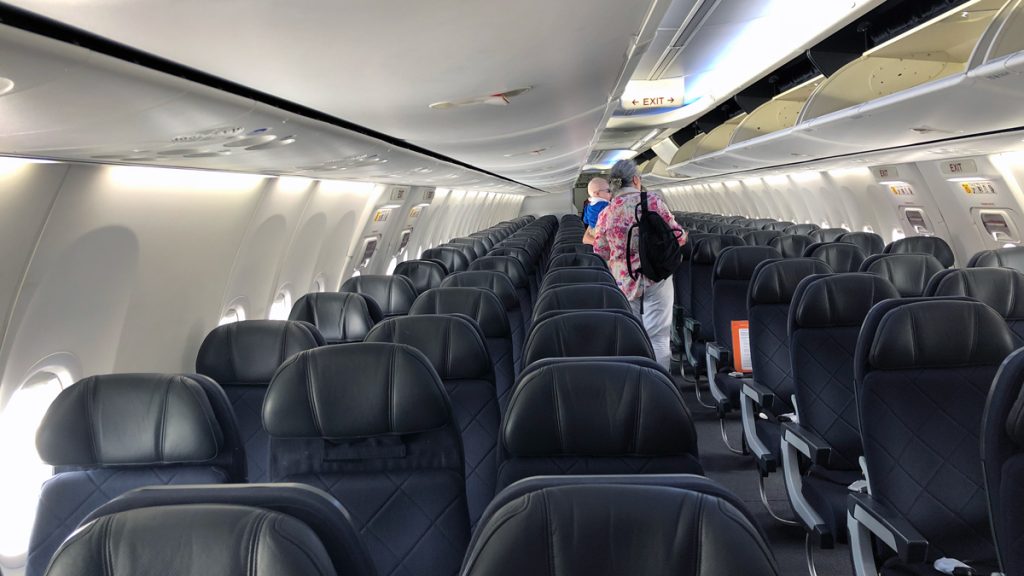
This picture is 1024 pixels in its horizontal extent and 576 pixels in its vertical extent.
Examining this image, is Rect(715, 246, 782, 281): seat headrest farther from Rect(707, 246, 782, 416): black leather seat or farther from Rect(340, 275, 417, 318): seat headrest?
Rect(340, 275, 417, 318): seat headrest

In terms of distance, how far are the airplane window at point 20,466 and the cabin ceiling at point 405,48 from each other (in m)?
2.17

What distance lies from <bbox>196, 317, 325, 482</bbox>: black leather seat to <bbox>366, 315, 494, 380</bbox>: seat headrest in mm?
611

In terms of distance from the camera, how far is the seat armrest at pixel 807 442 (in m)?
3.97

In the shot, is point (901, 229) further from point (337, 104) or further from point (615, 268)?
point (337, 104)

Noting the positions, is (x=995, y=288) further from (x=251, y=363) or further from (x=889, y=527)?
(x=251, y=363)

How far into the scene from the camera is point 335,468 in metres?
3.08

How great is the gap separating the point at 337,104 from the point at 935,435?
307 centimetres

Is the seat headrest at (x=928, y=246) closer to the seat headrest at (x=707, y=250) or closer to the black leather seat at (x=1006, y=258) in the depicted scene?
the seat headrest at (x=707, y=250)

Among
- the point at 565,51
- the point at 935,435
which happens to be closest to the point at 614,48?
the point at 565,51

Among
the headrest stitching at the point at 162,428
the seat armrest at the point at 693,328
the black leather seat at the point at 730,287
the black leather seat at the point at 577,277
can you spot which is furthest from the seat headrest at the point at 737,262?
the headrest stitching at the point at 162,428

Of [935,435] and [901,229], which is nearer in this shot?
[935,435]

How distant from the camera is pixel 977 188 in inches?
→ 359

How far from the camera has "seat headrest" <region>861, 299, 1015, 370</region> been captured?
11.5 feet

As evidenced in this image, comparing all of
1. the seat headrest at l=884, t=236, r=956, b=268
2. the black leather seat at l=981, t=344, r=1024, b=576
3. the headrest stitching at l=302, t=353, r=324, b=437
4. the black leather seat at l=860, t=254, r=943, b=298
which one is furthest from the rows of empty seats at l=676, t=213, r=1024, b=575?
→ the seat headrest at l=884, t=236, r=956, b=268
